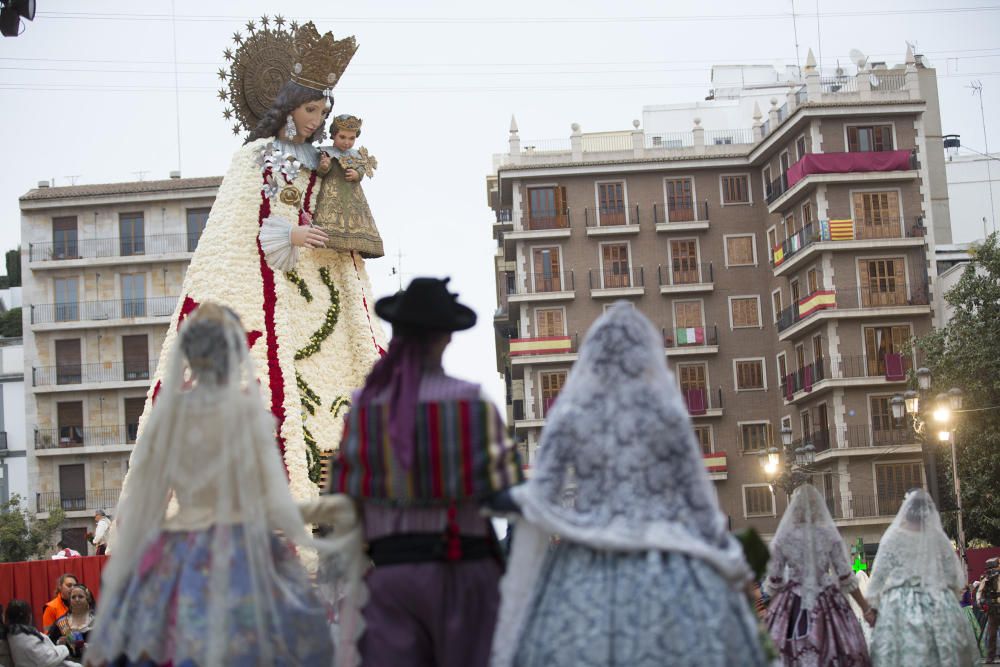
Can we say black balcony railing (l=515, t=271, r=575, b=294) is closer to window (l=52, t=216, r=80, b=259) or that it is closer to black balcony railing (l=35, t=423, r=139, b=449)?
black balcony railing (l=35, t=423, r=139, b=449)

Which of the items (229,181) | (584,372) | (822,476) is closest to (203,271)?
(229,181)

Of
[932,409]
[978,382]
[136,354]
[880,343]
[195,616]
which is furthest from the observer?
[136,354]

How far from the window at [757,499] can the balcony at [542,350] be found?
841 cm

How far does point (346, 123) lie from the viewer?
14242 millimetres

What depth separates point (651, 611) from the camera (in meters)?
6.28

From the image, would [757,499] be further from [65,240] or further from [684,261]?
[65,240]

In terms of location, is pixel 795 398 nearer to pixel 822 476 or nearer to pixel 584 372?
pixel 822 476

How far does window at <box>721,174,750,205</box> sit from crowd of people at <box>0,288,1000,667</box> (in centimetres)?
5654

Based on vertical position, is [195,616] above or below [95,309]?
below

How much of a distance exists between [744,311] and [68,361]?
27.3 m

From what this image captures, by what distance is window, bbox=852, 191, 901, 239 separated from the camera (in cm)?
5784

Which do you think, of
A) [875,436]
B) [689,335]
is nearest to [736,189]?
[689,335]

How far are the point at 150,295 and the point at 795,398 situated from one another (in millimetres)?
26093

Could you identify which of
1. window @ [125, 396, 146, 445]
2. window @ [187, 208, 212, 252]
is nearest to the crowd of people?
window @ [125, 396, 146, 445]
